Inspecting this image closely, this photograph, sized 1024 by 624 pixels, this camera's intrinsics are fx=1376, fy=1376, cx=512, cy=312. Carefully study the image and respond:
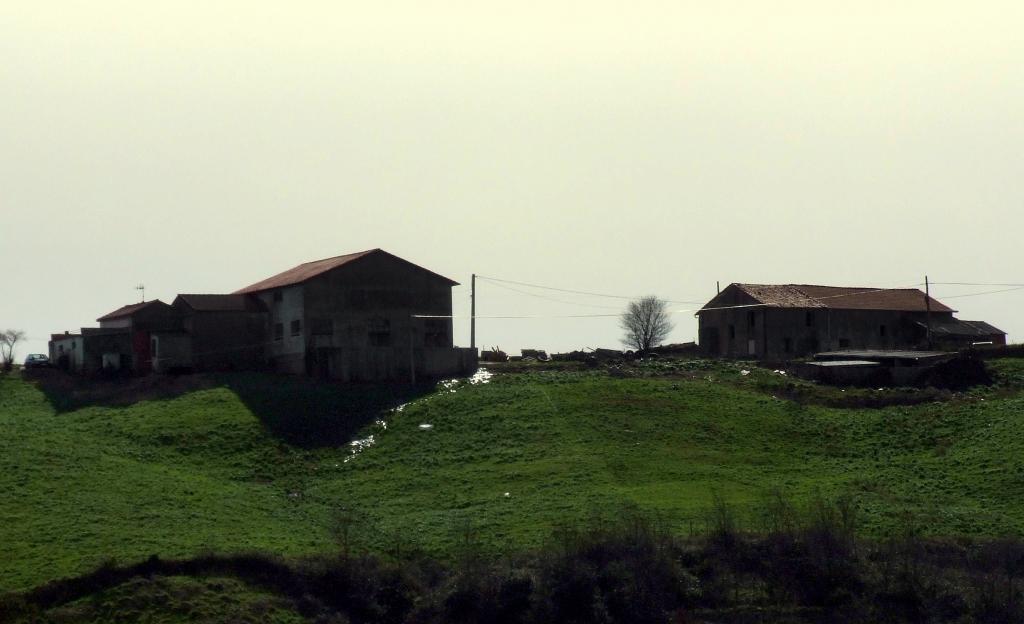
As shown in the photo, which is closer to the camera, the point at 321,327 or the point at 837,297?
the point at 321,327

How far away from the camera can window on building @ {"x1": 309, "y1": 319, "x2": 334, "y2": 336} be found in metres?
72.9

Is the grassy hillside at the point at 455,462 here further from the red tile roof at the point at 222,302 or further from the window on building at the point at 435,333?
the red tile roof at the point at 222,302

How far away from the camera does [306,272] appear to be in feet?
254

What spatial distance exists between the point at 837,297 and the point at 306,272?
36.2 metres

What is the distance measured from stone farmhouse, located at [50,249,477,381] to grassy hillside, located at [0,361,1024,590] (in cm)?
326

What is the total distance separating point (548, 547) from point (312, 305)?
32.3m

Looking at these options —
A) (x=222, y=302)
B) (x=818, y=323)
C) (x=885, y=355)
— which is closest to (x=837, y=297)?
(x=818, y=323)

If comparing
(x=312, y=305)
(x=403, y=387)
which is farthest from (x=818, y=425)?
(x=312, y=305)

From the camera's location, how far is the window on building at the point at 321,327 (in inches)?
2869

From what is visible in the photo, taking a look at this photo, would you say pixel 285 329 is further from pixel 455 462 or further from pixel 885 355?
pixel 885 355

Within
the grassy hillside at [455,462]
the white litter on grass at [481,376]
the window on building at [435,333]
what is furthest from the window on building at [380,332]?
the grassy hillside at [455,462]

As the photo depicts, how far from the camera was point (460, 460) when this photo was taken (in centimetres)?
5731

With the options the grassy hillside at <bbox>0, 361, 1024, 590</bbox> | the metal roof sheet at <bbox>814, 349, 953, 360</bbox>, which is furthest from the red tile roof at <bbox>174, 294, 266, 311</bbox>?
the metal roof sheet at <bbox>814, 349, 953, 360</bbox>

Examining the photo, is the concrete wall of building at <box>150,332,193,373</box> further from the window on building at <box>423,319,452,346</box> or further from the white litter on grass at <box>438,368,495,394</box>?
the white litter on grass at <box>438,368,495,394</box>
